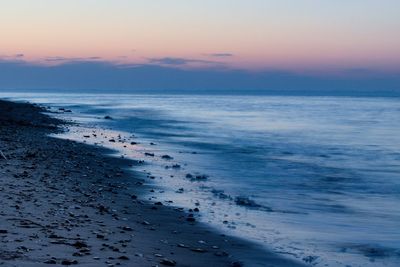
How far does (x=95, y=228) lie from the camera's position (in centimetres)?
882

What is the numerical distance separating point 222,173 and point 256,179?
160 centimetres

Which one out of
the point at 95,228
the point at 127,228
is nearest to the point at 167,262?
the point at 95,228

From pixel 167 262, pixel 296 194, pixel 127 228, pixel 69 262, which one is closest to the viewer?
pixel 69 262

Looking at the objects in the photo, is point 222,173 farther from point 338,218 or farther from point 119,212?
point 119,212

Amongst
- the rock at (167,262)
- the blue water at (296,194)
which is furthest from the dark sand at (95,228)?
the blue water at (296,194)

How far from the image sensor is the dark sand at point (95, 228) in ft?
23.1

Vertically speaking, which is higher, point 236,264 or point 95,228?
point 95,228

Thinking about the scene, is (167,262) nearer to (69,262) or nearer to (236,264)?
(236,264)

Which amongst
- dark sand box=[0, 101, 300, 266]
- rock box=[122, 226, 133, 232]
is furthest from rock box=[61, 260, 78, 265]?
rock box=[122, 226, 133, 232]

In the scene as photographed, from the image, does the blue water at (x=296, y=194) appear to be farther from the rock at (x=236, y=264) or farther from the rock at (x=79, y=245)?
the rock at (x=79, y=245)

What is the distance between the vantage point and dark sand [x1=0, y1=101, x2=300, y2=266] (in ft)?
A: 23.1

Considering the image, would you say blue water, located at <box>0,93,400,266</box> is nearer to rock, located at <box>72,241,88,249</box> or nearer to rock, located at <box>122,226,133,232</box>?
rock, located at <box>122,226,133,232</box>

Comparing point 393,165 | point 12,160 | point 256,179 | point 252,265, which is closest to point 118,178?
point 12,160

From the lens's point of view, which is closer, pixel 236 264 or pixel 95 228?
pixel 236 264
